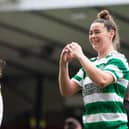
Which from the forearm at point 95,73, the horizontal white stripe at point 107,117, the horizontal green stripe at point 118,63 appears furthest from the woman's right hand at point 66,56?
the horizontal white stripe at point 107,117

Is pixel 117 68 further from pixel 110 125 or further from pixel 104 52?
pixel 110 125

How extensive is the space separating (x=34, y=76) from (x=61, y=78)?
1108 cm

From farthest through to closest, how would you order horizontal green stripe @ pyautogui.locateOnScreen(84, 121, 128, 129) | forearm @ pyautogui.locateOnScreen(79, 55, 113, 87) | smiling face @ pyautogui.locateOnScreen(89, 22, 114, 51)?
smiling face @ pyautogui.locateOnScreen(89, 22, 114, 51) < horizontal green stripe @ pyautogui.locateOnScreen(84, 121, 128, 129) < forearm @ pyautogui.locateOnScreen(79, 55, 113, 87)

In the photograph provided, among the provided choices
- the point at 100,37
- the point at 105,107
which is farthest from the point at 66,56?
the point at 105,107

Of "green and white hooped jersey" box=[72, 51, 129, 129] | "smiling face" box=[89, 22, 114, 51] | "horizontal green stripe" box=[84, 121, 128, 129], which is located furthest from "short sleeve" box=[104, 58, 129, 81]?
"horizontal green stripe" box=[84, 121, 128, 129]

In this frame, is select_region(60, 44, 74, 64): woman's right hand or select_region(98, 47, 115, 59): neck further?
select_region(98, 47, 115, 59): neck

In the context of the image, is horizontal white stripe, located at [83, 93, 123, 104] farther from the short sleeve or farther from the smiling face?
the smiling face

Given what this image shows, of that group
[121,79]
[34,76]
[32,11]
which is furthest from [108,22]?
[34,76]

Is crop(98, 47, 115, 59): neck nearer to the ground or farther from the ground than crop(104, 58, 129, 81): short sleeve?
farther from the ground

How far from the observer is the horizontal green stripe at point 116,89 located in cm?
302

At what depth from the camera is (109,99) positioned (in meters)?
3.00

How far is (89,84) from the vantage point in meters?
3.08

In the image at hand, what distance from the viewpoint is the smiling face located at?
10.2 ft

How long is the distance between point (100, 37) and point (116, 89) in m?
0.30
